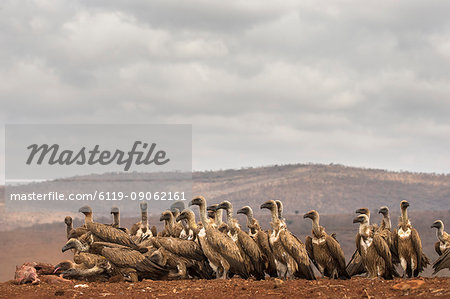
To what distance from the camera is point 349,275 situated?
18422 mm

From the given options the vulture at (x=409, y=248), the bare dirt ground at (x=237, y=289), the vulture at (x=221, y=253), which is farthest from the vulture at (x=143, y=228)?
the vulture at (x=409, y=248)

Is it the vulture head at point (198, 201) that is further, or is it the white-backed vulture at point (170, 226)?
the white-backed vulture at point (170, 226)

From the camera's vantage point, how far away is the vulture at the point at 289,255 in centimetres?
1686

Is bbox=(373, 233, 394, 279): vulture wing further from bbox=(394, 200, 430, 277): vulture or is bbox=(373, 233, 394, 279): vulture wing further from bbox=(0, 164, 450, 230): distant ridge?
bbox=(0, 164, 450, 230): distant ridge

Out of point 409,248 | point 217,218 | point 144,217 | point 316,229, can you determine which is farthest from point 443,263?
point 144,217

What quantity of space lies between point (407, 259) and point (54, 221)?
163 ft

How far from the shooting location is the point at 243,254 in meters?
17.4

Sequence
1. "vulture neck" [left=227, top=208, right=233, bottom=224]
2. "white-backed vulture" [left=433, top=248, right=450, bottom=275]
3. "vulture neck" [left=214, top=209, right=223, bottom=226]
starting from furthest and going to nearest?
"vulture neck" [left=214, top=209, right=223, bottom=226] → "vulture neck" [left=227, top=208, right=233, bottom=224] → "white-backed vulture" [left=433, top=248, right=450, bottom=275]

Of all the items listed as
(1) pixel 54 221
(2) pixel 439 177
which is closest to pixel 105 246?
(1) pixel 54 221

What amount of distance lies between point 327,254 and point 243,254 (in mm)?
2155

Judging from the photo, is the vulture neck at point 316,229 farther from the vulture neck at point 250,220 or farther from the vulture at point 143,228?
the vulture at point 143,228

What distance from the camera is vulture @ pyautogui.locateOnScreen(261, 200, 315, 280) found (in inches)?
664

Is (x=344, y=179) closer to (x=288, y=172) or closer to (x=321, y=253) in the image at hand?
(x=288, y=172)

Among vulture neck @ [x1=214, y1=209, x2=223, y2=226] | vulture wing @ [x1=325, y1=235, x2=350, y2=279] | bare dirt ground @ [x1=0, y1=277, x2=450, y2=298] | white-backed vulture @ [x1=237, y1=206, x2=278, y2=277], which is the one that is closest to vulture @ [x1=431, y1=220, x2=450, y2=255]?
vulture wing @ [x1=325, y1=235, x2=350, y2=279]
